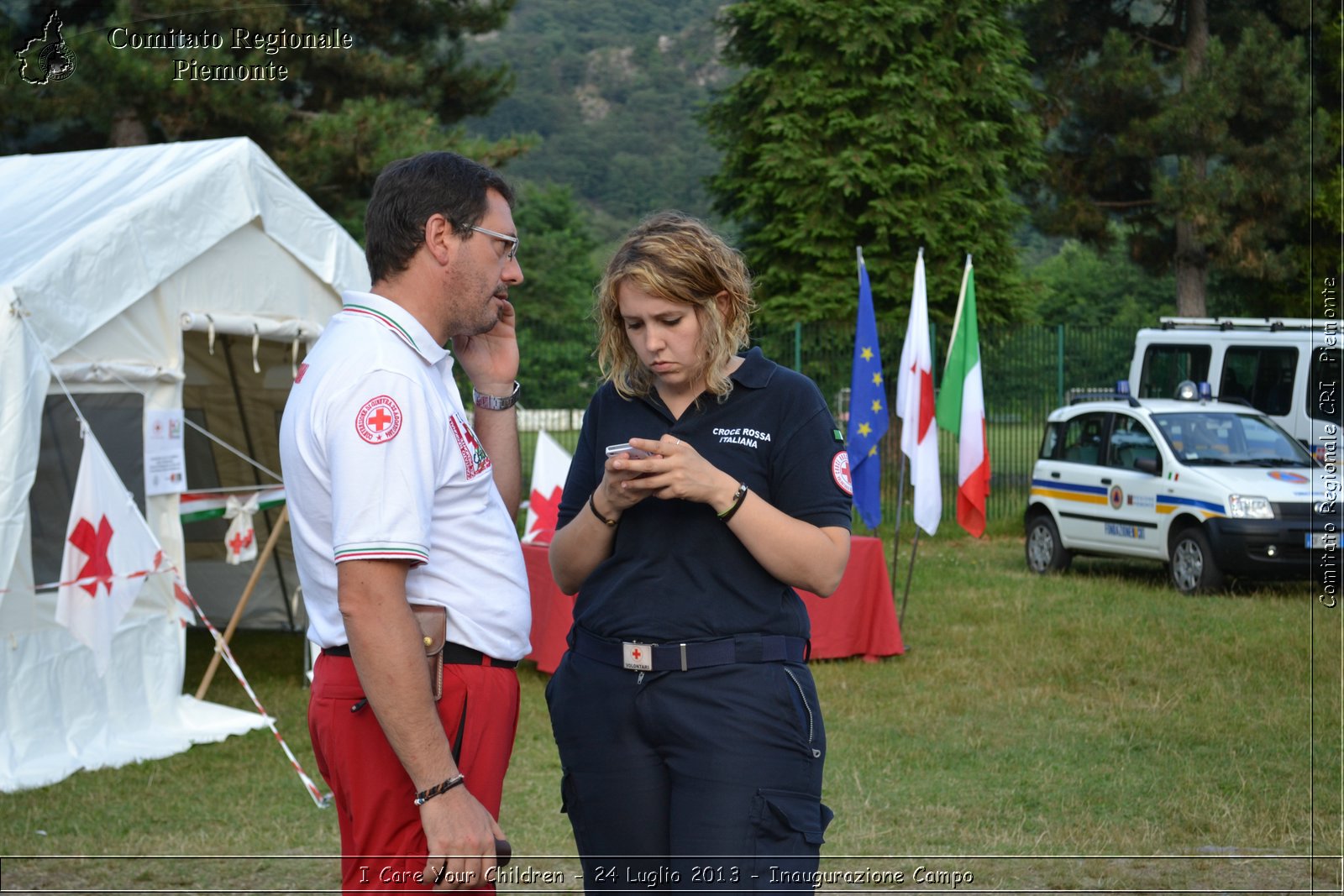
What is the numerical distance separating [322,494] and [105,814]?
450 cm

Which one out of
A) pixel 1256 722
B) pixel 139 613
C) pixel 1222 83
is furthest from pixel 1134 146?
pixel 139 613

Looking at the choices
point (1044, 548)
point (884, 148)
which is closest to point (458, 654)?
point (1044, 548)

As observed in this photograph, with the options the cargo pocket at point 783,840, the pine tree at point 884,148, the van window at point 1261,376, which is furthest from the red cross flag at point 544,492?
the pine tree at point 884,148

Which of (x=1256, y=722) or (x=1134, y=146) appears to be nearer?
(x=1256, y=722)

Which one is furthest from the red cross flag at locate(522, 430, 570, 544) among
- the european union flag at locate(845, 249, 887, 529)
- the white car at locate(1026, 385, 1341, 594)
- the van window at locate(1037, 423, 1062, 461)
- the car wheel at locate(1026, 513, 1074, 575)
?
the van window at locate(1037, 423, 1062, 461)

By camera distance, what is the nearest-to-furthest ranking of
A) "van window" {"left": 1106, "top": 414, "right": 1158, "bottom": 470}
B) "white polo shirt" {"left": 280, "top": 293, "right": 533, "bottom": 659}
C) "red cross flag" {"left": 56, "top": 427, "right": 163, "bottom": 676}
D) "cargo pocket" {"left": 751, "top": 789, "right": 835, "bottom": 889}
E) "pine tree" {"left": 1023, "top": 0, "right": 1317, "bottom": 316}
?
1. "white polo shirt" {"left": 280, "top": 293, "right": 533, "bottom": 659}
2. "cargo pocket" {"left": 751, "top": 789, "right": 835, "bottom": 889}
3. "red cross flag" {"left": 56, "top": 427, "right": 163, "bottom": 676}
4. "van window" {"left": 1106, "top": 414, "right": 1158, "bottom": 470}
5. "pine tree" {"left": 1023, "top": 0, "right": 1317, "bottom": 316}

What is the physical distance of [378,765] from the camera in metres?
2.37

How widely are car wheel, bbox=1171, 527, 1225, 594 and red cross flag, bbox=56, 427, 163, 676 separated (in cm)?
884

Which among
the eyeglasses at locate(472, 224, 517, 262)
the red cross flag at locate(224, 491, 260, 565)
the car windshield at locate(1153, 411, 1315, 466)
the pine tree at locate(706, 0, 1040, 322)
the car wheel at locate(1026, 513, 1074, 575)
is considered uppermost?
the pine tree at locate(706, 0, 1040, 322)

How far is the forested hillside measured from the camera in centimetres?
7512

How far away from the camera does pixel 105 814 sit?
604 centimetres

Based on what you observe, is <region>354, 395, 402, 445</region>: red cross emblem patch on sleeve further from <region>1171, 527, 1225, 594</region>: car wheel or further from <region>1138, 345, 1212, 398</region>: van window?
<region>1138, 345, 1212, 398</region>: van window

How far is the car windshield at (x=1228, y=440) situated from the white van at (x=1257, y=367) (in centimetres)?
98

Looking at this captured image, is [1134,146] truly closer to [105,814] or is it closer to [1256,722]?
[1256,722]
